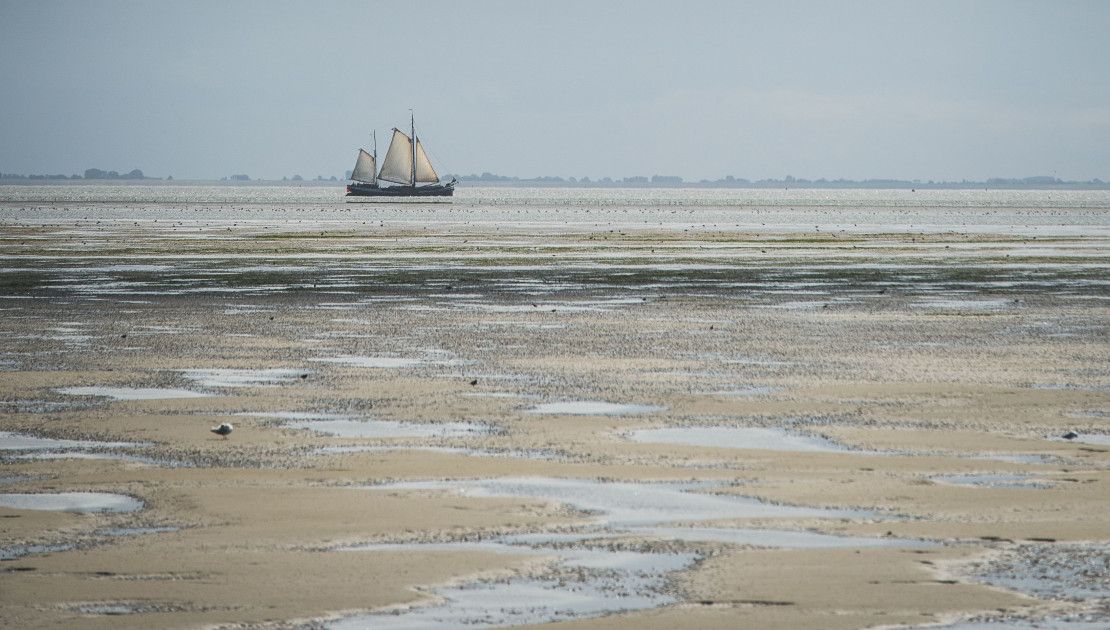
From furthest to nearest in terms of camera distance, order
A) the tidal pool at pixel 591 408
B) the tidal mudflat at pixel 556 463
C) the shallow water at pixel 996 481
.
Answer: the tidal pool at pixel 591 408
the shallow water at pixel 996 481
the tidal mudflat at pixel 556 463

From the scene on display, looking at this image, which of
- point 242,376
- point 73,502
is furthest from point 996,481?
point 242,376

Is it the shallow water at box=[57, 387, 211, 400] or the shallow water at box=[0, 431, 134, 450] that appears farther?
the shallow water at box=[57, 387, 211, 400]

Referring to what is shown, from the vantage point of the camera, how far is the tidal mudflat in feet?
26.2

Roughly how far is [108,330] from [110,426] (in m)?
9.77

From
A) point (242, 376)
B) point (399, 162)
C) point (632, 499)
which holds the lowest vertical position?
point (242, 376)

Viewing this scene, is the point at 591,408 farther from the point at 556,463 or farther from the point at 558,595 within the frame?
the point at 558,595

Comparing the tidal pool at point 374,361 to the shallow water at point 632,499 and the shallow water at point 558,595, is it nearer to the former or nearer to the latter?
the shallow water at point 632,499

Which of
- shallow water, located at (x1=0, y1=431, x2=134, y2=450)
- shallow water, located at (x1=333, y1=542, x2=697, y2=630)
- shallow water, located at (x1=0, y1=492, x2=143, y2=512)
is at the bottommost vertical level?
shallow water, located at (x1=0, y1=431, x2=134, y2=450)

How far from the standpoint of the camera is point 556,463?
39.1 feet

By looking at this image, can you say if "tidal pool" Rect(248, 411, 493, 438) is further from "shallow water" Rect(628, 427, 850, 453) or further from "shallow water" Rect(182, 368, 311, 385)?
"shallow water" Rect(182, 368, 311, 385)

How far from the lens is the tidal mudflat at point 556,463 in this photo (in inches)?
314

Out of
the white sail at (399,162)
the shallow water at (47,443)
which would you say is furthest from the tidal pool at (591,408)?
the white sail at (399,162)

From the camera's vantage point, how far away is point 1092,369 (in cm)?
1806

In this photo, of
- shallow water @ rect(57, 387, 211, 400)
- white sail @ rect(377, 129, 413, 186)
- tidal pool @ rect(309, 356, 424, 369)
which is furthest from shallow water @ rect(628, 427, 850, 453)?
white sail @ rect(377, 129, 413, 186)
